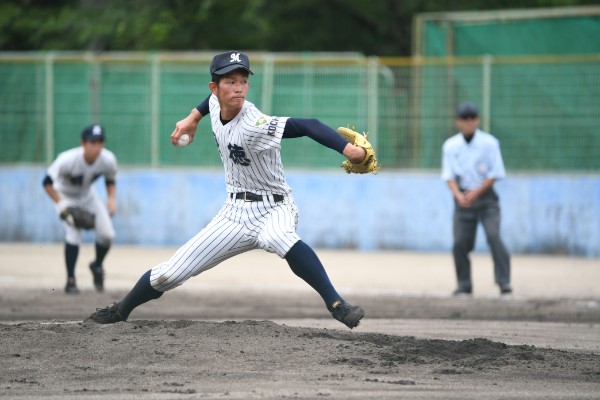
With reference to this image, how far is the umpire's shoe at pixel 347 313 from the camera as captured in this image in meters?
7.72

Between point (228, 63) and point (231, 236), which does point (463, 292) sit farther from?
point (228, 63)

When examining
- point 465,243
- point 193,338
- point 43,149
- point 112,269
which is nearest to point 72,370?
point 193,338

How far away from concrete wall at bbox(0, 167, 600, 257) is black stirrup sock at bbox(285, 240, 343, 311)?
10.9m

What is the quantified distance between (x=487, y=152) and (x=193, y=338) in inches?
246

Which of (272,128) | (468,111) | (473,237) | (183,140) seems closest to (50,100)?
(468,111)

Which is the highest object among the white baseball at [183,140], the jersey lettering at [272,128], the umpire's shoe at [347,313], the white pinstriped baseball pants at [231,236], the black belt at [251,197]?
the jersey lettering at [272,128]

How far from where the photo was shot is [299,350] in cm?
762

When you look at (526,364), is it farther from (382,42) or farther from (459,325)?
(382,42)

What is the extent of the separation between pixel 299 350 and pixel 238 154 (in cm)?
139

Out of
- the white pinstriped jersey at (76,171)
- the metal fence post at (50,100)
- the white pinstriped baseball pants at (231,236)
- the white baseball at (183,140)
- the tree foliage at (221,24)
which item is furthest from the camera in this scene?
Result: the tree foliage at (221,24)

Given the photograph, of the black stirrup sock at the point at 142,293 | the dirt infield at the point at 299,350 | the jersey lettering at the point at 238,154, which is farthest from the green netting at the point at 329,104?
the jersey lettering at the point at 238,154

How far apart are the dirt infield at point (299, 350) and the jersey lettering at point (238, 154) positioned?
3.77 ft

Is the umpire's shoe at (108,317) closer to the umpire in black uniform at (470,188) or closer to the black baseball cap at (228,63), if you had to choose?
the black baseball cap at (228,63)

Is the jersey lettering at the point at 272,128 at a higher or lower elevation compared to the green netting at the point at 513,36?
lower
